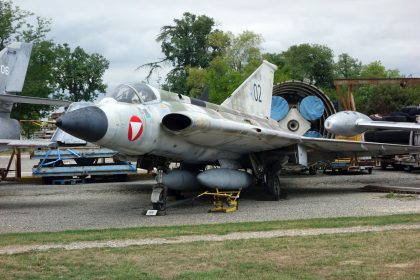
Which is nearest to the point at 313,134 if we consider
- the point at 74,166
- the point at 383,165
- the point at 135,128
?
the point at 383,165

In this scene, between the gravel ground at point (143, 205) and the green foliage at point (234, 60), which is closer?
the gravel ground at point (143, 205)

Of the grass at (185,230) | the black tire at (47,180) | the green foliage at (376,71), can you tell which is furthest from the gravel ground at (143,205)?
the green foliage at (376,71)

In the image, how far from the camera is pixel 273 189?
16.0 m

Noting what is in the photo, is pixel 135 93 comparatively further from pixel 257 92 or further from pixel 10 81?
pixel 10 81

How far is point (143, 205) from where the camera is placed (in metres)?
14.9

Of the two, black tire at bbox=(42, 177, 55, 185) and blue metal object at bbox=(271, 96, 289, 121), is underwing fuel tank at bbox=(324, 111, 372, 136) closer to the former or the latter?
blue metal object at bbox=(271, 96, 289, 121)

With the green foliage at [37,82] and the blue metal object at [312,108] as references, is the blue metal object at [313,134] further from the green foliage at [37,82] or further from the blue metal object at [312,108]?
the green foliage at [37,82]

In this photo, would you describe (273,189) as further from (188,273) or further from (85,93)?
(85,93)

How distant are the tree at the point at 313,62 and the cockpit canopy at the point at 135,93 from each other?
56681 mm

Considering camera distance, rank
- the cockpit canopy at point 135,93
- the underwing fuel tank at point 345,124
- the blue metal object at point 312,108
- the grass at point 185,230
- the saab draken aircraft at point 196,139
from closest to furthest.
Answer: the grass at point 185,230 → the saab draken aircraft at point 196,139 → the cockpit canopy at point 135,93 → the underwing fuel tank at point 345,124 → the blue metal object at point 312,108

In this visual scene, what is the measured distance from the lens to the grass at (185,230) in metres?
9.67

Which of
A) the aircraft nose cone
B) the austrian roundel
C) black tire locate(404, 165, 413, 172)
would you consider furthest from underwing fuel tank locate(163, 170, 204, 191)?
black tire locate(404, 165, 413, 172)

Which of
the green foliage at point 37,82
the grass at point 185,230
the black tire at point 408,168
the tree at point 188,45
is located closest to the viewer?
the grass at point 185,230

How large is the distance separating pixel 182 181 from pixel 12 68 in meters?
6.83
